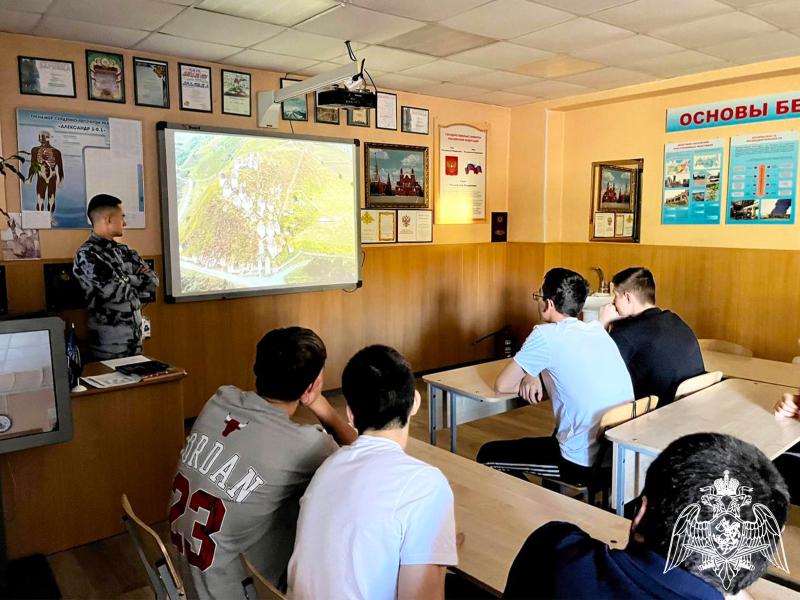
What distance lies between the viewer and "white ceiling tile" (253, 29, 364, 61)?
3992mm

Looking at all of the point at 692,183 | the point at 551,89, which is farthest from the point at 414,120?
the point at 692,183

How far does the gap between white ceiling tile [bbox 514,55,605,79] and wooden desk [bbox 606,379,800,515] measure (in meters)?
2.82

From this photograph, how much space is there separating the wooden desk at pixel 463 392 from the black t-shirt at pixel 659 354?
0.64 meters

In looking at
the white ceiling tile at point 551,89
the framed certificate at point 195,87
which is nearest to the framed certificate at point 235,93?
the framed certificate at point 195,87

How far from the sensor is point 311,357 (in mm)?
1876

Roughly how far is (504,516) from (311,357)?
2.38ft

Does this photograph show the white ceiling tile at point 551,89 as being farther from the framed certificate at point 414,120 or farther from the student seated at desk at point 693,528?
the student seated at desk at point 693,528

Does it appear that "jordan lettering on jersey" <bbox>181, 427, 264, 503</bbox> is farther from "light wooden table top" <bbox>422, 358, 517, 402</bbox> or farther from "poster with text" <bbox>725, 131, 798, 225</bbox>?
"poster with text" <bbox>725, 131, 798, 225</bbox>

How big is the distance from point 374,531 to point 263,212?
4051 mm

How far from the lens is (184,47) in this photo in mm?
4215

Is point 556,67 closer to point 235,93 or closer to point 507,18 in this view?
point 507,18

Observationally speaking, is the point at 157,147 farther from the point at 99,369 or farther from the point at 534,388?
the point at 534,388

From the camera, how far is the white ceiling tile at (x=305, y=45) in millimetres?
3992

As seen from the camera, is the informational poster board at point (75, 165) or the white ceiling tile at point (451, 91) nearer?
the informational poster board at point (75, 165)
